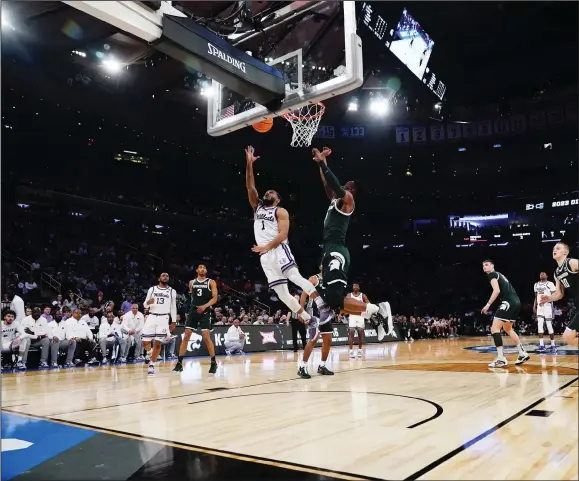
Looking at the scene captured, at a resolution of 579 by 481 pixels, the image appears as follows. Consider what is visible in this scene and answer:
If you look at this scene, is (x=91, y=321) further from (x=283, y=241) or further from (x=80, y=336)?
(x=283, y=241)

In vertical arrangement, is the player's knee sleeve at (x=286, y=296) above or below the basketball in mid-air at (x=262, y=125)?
below

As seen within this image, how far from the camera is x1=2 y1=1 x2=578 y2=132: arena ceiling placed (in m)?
13.9

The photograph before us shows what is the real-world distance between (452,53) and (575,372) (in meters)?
17.2

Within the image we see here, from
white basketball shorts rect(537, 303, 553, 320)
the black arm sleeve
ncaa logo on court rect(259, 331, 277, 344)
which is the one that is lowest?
ncaa logo on court rect(259, 331, 277, 344)

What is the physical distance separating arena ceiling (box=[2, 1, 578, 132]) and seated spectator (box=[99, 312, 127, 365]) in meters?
7.34

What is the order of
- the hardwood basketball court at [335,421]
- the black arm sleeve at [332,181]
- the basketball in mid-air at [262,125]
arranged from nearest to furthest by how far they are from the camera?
the hardwood basketball court at [335,421] → the black arm sleeve at [332,181] → the basketball in mid-air at [262,125]

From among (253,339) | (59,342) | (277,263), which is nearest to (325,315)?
(277,263)

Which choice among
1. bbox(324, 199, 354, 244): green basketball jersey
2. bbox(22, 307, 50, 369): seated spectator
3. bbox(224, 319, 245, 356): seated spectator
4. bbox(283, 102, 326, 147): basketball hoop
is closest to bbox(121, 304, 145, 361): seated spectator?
bbox(22, 307, 50, 369): seated spectator

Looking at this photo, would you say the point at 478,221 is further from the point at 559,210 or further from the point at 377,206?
the point at 377,206

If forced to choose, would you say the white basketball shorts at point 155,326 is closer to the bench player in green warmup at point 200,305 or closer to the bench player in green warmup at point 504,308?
the bench player in green warmup at point 200,305

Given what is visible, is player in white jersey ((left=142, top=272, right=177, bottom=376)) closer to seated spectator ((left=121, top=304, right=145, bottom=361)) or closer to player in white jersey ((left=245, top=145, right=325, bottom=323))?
seated spectator ((left=121, top=304, right=145, bottom=361))

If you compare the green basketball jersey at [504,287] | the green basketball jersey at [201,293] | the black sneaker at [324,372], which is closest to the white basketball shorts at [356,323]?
the green basketball jersey at [504,287]

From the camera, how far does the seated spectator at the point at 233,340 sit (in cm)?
1340

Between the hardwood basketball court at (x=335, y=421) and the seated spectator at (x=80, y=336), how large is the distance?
3.34m
